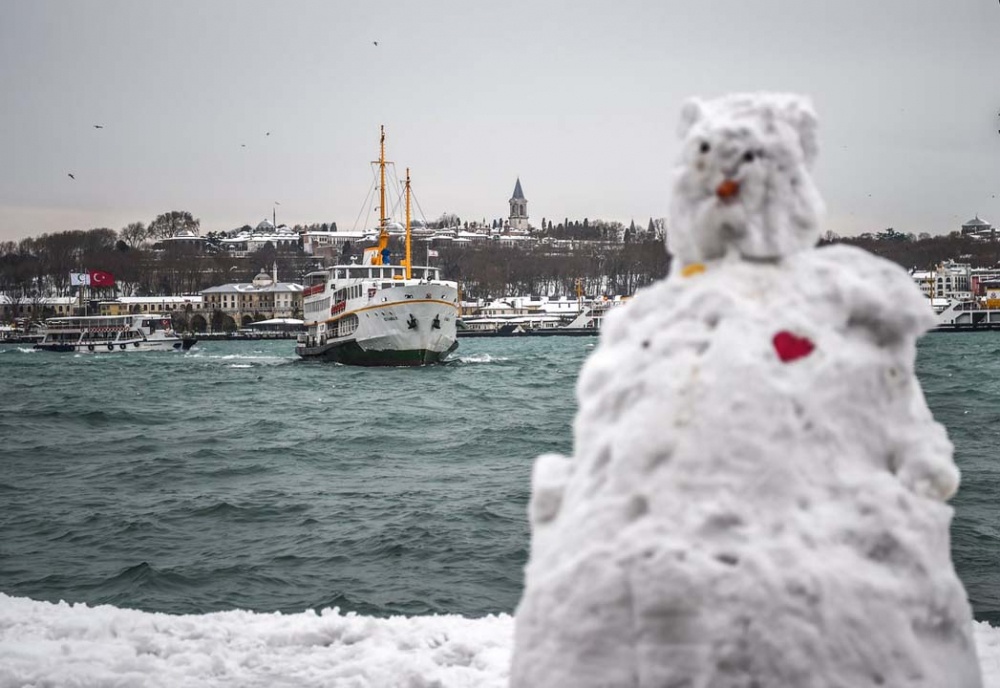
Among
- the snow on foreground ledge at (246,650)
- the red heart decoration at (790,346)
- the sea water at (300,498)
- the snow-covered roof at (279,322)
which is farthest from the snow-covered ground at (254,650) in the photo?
the snow-covered roof at (279,322)

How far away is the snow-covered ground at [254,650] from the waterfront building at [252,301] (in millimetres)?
119971

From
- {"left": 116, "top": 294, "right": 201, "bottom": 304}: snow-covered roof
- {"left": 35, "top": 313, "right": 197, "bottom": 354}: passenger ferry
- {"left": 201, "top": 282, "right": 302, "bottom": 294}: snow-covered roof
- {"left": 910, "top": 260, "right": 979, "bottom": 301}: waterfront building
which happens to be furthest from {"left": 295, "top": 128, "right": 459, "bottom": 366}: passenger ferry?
{"left": 910, "top": 260, "right": 979, "bottom": 301}: waterfront building

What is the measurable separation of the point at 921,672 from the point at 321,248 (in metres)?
177

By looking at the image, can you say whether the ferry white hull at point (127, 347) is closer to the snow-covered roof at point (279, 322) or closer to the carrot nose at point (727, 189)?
the snow-covered roof at point (279, 322)

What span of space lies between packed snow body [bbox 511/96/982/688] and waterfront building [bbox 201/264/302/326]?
12362 centimetres

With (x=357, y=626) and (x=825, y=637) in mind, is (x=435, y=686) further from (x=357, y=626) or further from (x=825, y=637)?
(x=825, y=637)

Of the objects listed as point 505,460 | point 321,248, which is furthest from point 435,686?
point 321,248

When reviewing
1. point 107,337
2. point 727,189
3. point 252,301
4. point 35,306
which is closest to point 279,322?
point 252,301

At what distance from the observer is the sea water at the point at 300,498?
8984 millimetres

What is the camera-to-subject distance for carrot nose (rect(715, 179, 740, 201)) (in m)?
2.63

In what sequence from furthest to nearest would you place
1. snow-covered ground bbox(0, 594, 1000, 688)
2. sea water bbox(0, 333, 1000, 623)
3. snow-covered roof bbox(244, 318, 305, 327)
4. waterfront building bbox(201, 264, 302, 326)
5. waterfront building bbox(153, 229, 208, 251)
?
waterfront building bbox(153, 229, 208, 251) < waterfront building bbox(201, 264, 302, 326) < snow-covered roof bbox(244, 318, 305, 327) < sea water bbox(0, 333, 1000, 623) < snow-covered ground bbox(0, 594, 1000, 688)

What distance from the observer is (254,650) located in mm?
5480

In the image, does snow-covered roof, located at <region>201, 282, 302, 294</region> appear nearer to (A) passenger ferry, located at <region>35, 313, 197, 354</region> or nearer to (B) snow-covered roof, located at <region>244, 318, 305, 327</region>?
(B) snow-covered roof, located at <region>244, 318, 305, 327</region>

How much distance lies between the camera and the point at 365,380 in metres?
38.3
